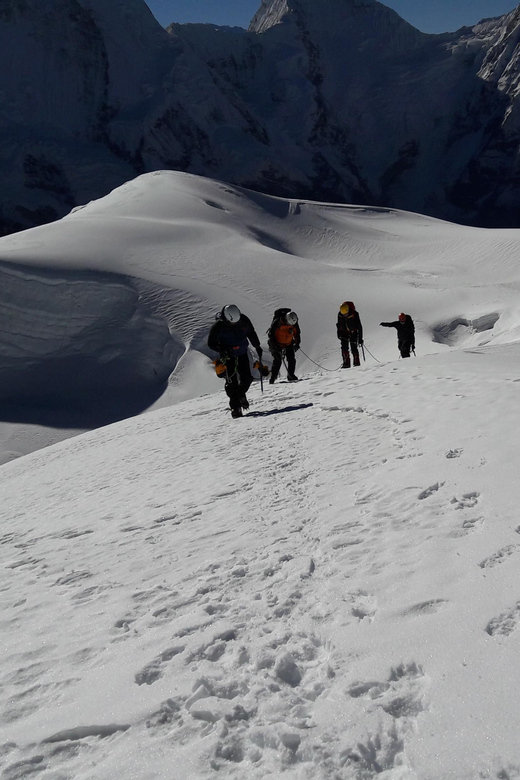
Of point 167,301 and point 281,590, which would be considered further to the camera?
point 167,301

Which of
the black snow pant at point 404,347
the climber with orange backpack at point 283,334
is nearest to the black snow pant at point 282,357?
the climber with orange backpack at point 283,334

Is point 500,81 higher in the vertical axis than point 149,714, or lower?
higher

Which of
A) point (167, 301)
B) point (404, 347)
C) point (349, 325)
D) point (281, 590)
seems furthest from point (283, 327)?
point (167, 301)

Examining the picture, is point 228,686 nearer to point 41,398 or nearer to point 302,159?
point 41,398

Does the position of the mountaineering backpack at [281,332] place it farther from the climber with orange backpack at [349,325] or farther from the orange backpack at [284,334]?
the climber with orange backpack at [349,325]

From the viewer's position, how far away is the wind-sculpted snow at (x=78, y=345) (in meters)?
24.5

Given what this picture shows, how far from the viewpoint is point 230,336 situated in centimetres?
1049

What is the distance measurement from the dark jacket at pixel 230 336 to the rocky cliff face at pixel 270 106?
97.2 m

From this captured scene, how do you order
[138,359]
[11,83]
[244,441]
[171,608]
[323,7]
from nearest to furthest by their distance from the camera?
[171,608]
[244,441]
[138,359]
[11,83]
[323,7]

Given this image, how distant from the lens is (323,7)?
135875mm

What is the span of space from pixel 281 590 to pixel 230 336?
6.90m

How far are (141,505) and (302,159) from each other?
406 ft

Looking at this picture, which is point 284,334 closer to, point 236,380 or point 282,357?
point 282,357

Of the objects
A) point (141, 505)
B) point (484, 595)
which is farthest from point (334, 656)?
point (141, 505)
